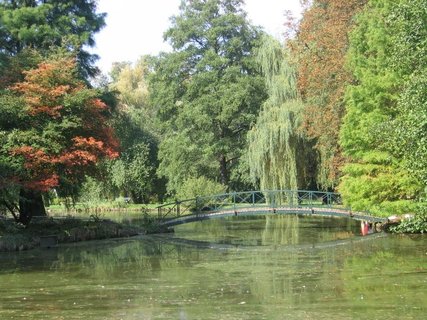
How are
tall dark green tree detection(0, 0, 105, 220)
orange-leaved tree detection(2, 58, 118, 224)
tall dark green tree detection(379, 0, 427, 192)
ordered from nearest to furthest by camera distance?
tall dark green tree detection(379, 0, 427, 192)
orange-leaved tree detection(2, 58, 118, 224)
tall dark green tree detection(0, 0, 105, 220)

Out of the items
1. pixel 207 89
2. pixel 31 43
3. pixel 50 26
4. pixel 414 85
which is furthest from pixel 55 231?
pixel 207 89

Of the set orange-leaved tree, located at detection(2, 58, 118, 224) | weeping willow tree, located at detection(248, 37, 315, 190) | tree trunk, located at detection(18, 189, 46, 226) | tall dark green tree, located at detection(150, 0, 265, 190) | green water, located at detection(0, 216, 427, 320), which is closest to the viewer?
green water, located at detection(0, 216, 427, 320)

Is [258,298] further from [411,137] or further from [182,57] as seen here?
[182,57]

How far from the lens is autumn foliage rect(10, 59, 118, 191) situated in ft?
67.8

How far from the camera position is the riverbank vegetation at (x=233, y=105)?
19.6 m

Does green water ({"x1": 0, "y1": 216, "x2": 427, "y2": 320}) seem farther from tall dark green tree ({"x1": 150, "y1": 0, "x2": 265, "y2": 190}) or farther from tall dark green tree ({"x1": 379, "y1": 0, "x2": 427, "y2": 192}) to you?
tall dark green tree ({"x1": 150, "y1": 0, "x2": 265, "y2": 190})

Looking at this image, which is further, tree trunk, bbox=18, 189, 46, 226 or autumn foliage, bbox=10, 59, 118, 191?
tree trunk, bbox=18, 189, 46, 226

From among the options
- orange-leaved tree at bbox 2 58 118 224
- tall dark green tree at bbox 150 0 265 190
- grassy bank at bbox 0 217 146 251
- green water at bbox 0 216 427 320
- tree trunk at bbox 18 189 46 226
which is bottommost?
green water at bbox 0 216 427 320

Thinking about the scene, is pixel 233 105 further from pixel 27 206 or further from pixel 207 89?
pixel 27 206

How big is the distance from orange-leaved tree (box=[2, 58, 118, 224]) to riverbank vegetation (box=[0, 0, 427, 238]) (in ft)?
0.17

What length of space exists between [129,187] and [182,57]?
12511 millimetres

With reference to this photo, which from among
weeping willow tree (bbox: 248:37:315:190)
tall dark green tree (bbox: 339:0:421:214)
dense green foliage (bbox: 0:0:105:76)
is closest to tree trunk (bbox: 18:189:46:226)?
dense green foliage (bbox: 0:0:105:76)

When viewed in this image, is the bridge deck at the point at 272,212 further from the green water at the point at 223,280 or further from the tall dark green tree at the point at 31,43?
the tall dark green tree at the point at 31,43

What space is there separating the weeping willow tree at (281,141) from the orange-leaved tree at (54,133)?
1066 cm
